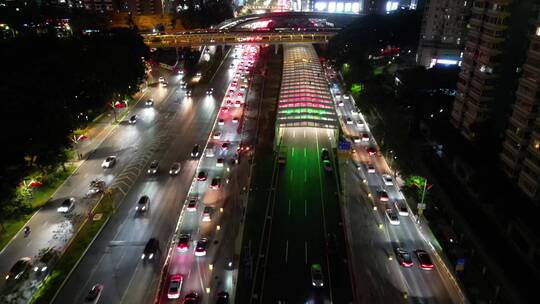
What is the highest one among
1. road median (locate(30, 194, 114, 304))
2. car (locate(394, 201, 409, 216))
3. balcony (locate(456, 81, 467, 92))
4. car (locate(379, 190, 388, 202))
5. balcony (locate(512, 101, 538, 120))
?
balcony (locate(512, 101, 538, 120))

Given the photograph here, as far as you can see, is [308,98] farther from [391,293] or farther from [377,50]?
[377,50]

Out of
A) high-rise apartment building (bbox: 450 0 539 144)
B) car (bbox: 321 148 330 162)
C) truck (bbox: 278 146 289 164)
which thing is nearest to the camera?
high-rise apartment building (bbox: 450 0 539 144)

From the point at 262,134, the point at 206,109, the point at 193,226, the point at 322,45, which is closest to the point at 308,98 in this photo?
A: the point at 262,134

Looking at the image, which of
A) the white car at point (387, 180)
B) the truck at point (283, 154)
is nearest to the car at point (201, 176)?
the truck at point (283, 154)

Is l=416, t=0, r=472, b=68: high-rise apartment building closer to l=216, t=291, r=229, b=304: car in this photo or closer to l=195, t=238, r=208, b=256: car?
l=195, t=238, r=208, b=256: car

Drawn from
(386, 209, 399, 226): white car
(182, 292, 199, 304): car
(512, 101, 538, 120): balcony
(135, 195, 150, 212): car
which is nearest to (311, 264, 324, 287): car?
(182, 292, 199, 304): car

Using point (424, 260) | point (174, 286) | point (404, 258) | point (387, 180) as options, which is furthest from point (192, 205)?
point (387, 180)
